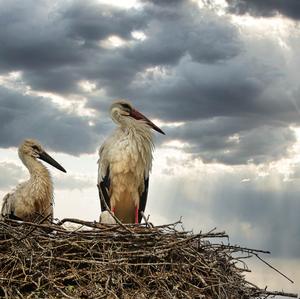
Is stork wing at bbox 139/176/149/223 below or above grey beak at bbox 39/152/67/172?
below

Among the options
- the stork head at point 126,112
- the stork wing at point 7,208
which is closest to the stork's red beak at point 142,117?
the stork head at point 126,112

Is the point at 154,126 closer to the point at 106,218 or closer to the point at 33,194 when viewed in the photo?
the point at 33,194

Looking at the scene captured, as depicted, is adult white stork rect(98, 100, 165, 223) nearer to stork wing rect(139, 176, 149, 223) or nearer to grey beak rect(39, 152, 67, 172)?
stork wing rect(139, 176, 149, 223)

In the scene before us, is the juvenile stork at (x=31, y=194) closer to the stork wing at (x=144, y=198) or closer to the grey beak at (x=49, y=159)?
the grey beak at (x=49, y=159)

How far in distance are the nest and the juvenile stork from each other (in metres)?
2.42

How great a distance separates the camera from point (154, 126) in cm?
892

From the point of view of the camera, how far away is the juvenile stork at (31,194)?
26.9ft

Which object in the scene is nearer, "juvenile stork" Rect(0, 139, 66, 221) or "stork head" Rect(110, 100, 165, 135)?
"juvenile stork" Rect(0, 139, 66, 221)

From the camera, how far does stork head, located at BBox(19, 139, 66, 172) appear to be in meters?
9.01

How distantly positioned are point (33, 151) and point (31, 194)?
0.91 m

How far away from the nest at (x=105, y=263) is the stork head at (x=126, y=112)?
3.24 metres

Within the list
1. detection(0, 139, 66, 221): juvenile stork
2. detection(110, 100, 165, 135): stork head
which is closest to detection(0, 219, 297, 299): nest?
detection(0, 139, 66, 221): juvenile stork

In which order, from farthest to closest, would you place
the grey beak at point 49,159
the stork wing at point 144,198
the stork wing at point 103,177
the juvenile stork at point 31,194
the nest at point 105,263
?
the grey beak at point 49,159 < the stork wing at point 144,198 < the stork wing at point 103,177 < the juvenile stork at point 31,194 < the nest at point 105,263

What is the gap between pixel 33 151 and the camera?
905 cm
